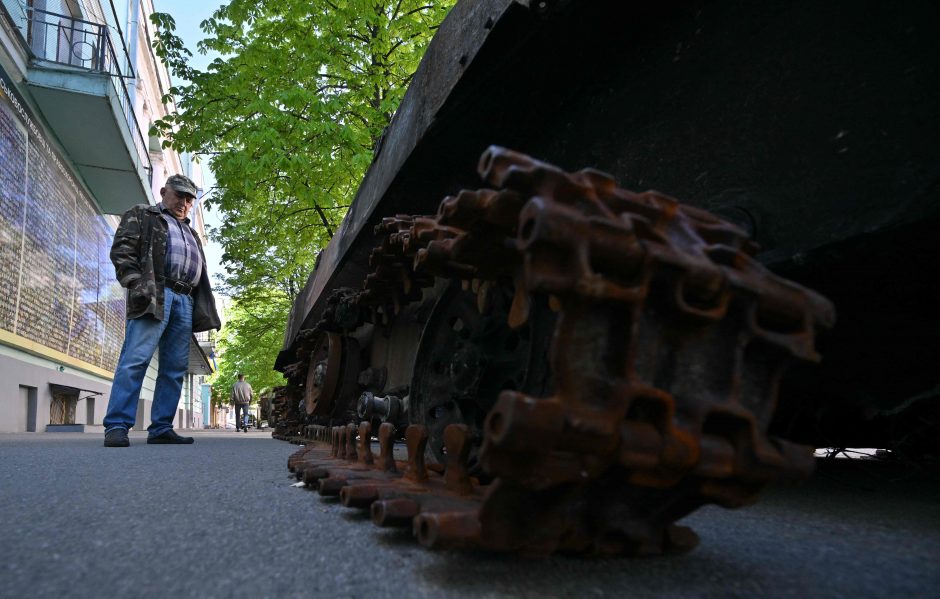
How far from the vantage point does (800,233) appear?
1.48 metres

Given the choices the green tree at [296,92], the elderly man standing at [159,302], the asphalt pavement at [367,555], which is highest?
the green tree at [296,92]

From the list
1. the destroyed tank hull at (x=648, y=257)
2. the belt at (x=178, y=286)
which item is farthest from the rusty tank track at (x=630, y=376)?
the belt at (x=178, y=286)

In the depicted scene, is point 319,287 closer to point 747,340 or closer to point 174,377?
point 174,377

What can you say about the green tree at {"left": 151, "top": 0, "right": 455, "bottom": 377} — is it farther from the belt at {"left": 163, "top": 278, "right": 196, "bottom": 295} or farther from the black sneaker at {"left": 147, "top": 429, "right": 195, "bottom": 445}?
the black sneaker at {"left": 147, "top": 429, "right": 195, "bottom": 445}

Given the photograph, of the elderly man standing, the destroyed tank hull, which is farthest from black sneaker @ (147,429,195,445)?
the destroyed tank hull

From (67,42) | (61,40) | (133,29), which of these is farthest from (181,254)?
(133,29)

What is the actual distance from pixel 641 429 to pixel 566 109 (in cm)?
134

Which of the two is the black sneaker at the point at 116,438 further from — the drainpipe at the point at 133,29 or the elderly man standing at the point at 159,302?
the drainpipe at the point at 133,29

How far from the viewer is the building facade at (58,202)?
908cm

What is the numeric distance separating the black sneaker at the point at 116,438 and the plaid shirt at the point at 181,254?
1261 mm

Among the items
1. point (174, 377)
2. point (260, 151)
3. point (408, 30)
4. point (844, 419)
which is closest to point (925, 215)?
point (844, 419)

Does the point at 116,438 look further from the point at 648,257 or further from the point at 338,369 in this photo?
the point at 648,257

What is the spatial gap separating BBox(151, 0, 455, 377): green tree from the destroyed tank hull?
715 centimetres

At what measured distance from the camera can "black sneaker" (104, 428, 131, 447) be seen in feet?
15.8
